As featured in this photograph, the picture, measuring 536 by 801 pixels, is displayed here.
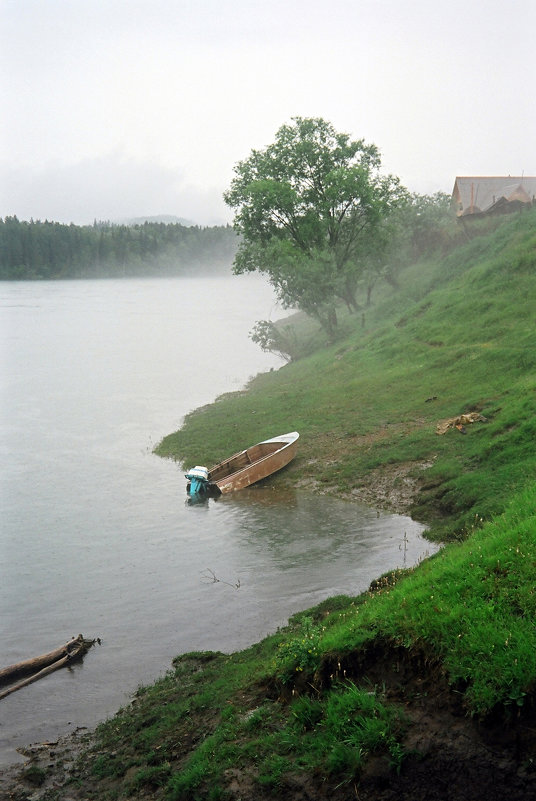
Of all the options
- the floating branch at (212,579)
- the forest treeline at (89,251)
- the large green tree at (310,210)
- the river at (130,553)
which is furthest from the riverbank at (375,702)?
the forest treeline at (89,251)

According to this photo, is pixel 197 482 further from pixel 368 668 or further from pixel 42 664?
pixel 368 668

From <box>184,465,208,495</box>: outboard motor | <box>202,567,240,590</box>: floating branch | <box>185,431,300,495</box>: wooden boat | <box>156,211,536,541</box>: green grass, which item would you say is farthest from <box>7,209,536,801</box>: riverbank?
<box>184,465,208,495</box>: outboard motor

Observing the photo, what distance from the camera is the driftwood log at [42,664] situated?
13.6 metres

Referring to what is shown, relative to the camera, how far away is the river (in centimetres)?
1409

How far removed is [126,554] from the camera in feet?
68.9

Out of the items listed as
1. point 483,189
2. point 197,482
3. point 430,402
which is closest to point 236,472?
point 197,482

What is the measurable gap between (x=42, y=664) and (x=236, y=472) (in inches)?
514

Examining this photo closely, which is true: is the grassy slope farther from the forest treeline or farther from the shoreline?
the forest treeline

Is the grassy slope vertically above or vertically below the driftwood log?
above

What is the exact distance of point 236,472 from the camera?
26.5 meters

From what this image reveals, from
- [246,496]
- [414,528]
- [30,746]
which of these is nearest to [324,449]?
[246,496]

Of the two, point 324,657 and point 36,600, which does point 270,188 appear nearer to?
point 36,600

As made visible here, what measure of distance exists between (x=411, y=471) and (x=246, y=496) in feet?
20.3

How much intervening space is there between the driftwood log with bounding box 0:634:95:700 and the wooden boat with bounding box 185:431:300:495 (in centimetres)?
1135
